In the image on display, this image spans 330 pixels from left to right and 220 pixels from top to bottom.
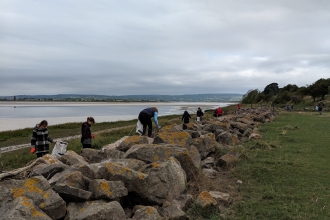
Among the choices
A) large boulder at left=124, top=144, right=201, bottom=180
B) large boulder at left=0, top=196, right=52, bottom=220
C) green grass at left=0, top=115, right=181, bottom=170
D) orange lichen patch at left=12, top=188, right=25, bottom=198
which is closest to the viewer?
large boulder at left=0, top=196, right=52, bottom=220

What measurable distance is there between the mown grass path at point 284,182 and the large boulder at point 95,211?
88.5 inches

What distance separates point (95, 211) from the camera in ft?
13.5

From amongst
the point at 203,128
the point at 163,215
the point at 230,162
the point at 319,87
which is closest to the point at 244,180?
the point at 230,162

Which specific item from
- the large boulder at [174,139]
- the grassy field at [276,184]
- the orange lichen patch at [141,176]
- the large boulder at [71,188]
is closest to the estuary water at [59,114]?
the large boulder at [174,139]

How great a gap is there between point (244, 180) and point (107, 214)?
4.28m

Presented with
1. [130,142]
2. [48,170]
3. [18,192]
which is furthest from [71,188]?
[130,142]

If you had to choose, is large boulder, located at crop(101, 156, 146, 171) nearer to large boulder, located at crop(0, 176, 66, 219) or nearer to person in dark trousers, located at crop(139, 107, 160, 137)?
large boulder, located at crop(0, 176, 66, 219)

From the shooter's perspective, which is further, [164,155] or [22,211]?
[164,155]

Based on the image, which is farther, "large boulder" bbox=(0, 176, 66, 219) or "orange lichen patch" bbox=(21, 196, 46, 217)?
"large boulder" bbox=(0, 176, 66, 219)

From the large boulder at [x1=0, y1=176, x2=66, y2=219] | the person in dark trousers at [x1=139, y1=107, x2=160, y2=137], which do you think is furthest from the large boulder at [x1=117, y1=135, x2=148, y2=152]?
the large boulder at [x1=0, y1=176, x2=66, y2=219]

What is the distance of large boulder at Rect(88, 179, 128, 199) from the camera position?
4637 millimetres

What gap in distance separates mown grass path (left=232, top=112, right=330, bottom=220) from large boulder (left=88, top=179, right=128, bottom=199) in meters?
2.13

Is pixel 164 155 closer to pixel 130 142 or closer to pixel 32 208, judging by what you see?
pixel 130 142

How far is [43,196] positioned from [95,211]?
87 centimetres
